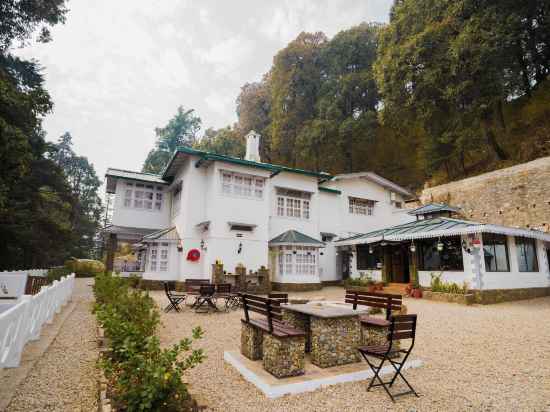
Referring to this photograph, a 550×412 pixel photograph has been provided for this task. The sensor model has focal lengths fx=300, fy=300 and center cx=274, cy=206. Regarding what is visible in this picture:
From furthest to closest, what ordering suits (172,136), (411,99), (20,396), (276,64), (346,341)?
1. (172,136)
2. (276,64)
3. (411,99)
4. (346,341)
5. (20,396)

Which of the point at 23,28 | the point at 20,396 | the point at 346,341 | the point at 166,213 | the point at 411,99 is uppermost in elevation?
the point at 411,99

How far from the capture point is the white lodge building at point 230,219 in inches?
654

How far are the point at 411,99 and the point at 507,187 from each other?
29.5 ft

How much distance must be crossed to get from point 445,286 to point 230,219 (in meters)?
11.2

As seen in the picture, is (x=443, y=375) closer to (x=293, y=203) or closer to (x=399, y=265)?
(x=399, y=265)

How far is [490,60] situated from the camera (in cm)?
1872

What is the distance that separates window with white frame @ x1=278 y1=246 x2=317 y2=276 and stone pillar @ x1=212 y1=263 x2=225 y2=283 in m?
3.95

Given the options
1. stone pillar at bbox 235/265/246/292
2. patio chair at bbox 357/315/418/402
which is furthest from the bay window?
patio chair at bbox 357/315/418/402

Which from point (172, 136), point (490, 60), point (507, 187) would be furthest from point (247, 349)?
point (172, 136)

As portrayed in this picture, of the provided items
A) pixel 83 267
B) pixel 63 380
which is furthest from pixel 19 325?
pixel 83 267

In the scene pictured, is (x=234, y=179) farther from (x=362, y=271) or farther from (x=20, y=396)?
(x=20, y=396)

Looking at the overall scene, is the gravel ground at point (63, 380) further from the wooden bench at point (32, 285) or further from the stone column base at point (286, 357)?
the wooden bench at point (32, 285)

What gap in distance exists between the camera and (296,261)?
18.1 m

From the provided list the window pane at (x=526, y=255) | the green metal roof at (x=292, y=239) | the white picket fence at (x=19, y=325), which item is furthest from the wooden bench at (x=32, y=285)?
the window pane at (x=526, y=255)
